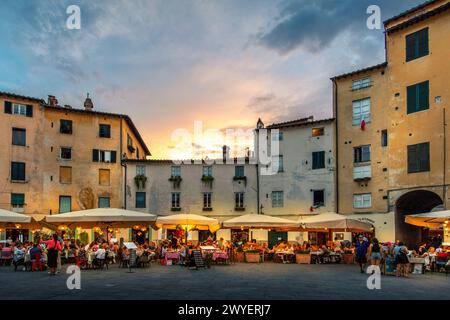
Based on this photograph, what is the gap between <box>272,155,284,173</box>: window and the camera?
4525cm

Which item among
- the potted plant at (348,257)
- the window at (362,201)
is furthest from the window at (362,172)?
the potted plant at (348,257)

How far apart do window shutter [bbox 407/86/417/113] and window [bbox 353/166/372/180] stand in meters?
5.44

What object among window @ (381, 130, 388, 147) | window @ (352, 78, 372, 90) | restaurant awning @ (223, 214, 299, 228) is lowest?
restaurant awning @ (223, 214, 299, 228)

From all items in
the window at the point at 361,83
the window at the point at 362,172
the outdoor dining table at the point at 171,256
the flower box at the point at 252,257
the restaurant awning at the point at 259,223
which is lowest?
the flower box at the point at 252,257

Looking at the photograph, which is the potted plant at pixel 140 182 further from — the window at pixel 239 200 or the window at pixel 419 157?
the window at pixel 419 157

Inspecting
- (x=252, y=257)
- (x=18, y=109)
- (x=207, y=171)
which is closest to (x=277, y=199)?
(x=207, y=171)

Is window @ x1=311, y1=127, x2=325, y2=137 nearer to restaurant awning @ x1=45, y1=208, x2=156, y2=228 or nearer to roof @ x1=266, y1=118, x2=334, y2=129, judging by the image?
roof @ x1=266, y1=118, x2=334, y2=129

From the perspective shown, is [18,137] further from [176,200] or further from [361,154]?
[361,154]

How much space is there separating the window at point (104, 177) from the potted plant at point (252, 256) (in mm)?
20409

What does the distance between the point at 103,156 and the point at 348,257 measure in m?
25.7

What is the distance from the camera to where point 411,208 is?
38625 millimetres

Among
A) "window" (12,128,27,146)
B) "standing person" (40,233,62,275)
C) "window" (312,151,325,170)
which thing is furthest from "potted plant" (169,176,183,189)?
"standing person" (40,233,62,275)

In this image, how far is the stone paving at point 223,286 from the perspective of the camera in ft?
49.4
